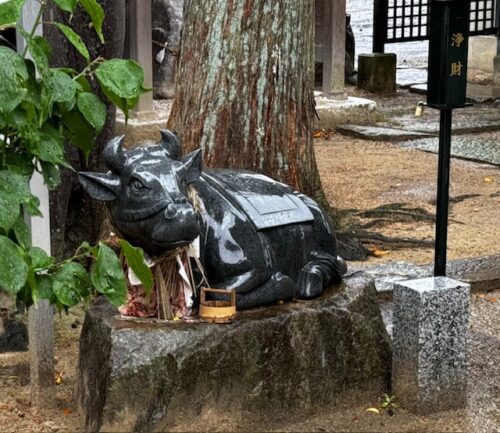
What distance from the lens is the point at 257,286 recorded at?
4875 mm

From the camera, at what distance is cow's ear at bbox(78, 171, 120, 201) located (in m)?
4.64

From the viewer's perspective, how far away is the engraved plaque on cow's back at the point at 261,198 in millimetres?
4945

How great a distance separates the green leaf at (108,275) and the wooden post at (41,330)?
1.16m

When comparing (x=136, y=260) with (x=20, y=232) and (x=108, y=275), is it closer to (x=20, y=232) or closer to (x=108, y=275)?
(x=108, y=275)

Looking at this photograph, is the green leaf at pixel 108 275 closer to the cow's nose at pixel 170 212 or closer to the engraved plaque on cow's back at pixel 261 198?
the cow's nose at pixel 170 212

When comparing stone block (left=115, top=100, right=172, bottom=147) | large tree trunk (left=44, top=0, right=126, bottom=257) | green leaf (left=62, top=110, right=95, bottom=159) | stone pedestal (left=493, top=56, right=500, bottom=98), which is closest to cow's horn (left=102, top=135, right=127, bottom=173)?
green leaf (left=62, top=110, right=95, bottom=159)

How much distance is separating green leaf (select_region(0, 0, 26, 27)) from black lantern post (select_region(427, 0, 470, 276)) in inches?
83.1

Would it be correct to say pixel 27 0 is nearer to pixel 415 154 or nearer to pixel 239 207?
pixel 239 207

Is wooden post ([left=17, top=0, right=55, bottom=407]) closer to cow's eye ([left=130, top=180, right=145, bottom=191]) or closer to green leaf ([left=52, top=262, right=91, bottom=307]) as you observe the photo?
cow's eye ([left=130, top=180, right=145, bottom=191])

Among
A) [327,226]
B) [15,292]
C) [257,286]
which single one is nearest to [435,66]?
[327,226]

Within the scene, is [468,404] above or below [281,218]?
below

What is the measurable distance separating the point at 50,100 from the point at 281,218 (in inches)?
55.6

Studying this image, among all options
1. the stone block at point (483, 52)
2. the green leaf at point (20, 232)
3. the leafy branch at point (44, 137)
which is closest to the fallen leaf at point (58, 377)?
the leafy branch at point (44, 137)

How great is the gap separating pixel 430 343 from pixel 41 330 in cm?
174
